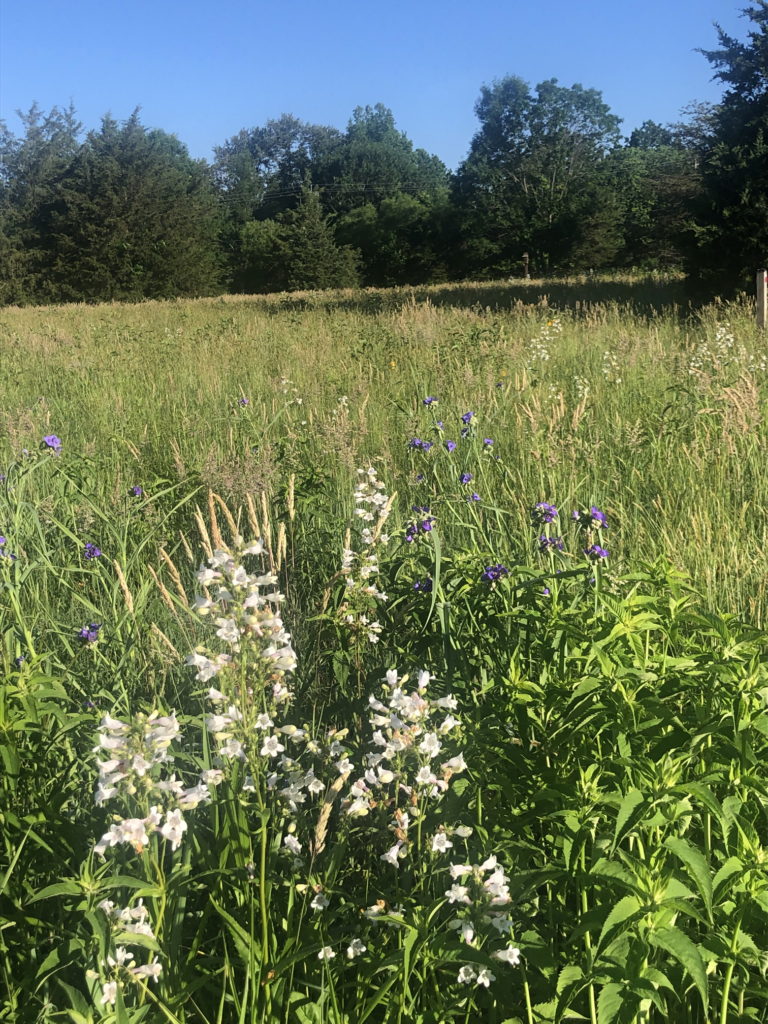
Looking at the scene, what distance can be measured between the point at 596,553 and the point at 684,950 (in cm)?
102

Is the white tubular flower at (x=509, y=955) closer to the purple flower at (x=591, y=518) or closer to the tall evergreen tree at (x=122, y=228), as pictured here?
the purple flower at (x=591, y=518)

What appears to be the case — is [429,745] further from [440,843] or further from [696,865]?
[696,865]

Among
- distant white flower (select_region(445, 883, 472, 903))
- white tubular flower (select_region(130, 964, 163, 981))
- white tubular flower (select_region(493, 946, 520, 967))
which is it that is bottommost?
white tubular flower (select_region(493, 946, 520, 967))

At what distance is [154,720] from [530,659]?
1.03 meters

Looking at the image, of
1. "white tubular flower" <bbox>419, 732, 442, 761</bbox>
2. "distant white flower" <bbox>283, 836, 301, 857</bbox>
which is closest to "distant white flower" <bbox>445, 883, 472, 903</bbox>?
"white tubular flower" <bbox>419, 732, 442, 761</bbox>

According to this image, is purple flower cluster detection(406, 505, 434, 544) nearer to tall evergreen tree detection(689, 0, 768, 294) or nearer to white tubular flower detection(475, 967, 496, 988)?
white tubular flower detection(475, 967, 496, 988)

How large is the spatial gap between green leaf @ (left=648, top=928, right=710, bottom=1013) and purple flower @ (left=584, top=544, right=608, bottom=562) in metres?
0.96

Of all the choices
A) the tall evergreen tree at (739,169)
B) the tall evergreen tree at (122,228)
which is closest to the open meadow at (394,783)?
the tall evergreen tree at (739,169)

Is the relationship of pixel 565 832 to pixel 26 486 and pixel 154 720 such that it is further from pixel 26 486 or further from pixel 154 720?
pixel 26 486

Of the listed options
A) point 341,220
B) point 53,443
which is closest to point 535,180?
point 341,220

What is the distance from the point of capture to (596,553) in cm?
192

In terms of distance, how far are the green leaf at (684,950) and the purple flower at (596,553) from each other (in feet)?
3.14

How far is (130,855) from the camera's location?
1.38 meters

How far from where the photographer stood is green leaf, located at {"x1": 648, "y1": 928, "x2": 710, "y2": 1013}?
1001 mm
